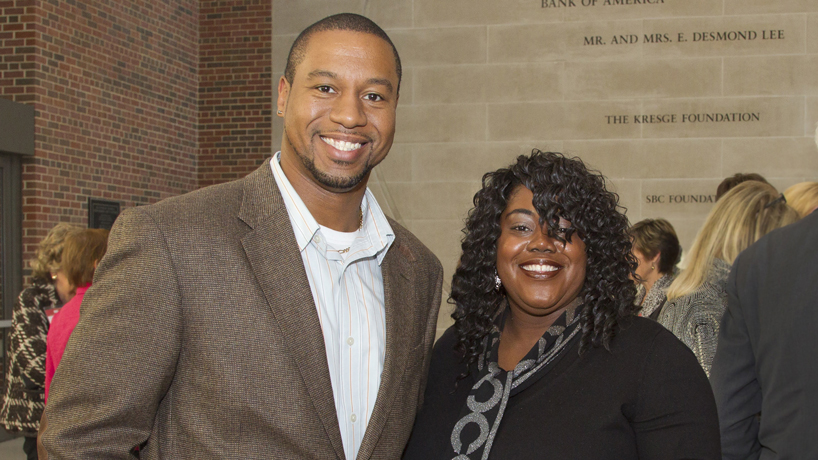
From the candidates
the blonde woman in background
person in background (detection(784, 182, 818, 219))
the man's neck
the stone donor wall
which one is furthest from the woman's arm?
the stone donor wall

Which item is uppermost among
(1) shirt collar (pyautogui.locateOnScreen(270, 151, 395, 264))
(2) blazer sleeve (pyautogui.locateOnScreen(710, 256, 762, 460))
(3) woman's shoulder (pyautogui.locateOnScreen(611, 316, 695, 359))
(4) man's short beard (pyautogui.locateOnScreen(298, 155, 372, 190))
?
(4) man's short beard (pyautogui.locateOnScreen(298, 155, 372, 190))

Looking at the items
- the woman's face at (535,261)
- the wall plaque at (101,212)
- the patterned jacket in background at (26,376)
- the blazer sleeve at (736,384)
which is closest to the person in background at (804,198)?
the blazer sleeve at (736,384)

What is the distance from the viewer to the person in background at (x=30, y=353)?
13.9ft

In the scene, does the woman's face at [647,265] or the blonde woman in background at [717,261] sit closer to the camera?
the blonde woman in background at [717,261]

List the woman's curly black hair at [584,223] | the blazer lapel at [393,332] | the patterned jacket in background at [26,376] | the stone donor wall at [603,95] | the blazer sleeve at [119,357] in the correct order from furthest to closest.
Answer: the stone donor wall at [603,95]
the patterned jacket in background at [26,376]
the woman's curly black hair at [584,223]
the blazer lapel at [393,332]
the blazer sleeve at [119,357]

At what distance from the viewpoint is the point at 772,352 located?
2.13m

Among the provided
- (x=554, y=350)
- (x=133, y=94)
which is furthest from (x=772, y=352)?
(x=133, y=94)

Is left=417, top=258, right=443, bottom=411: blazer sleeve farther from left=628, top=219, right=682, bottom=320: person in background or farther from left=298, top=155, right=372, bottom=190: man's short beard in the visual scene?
left=628, top=219, right=682, bottom=320: person in background

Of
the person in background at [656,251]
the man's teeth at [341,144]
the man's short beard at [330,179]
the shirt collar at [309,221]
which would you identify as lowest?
the person in background at [656,251]

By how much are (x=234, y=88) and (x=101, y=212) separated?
7.55ft

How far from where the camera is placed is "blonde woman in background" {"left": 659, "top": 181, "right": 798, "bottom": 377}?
323cm

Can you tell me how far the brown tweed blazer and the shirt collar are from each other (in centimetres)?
7

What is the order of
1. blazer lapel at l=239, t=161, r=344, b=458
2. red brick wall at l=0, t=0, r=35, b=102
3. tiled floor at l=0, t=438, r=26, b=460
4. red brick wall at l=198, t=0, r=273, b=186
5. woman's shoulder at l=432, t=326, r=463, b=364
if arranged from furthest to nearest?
red brick wall at l=198, t=0, r=273, b=186
red brick wall at l=0, t=0, r=35, b=102
tiled floor at l=0, t=438, r=26, b=460
woman's shoulder at l=432, t=326, r=463, b=364
blazer lapel at l=239, t=161, r=344, b=458

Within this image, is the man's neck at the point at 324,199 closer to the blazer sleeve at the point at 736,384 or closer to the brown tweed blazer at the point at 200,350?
the brown tweed blazer at the point at 200,350
